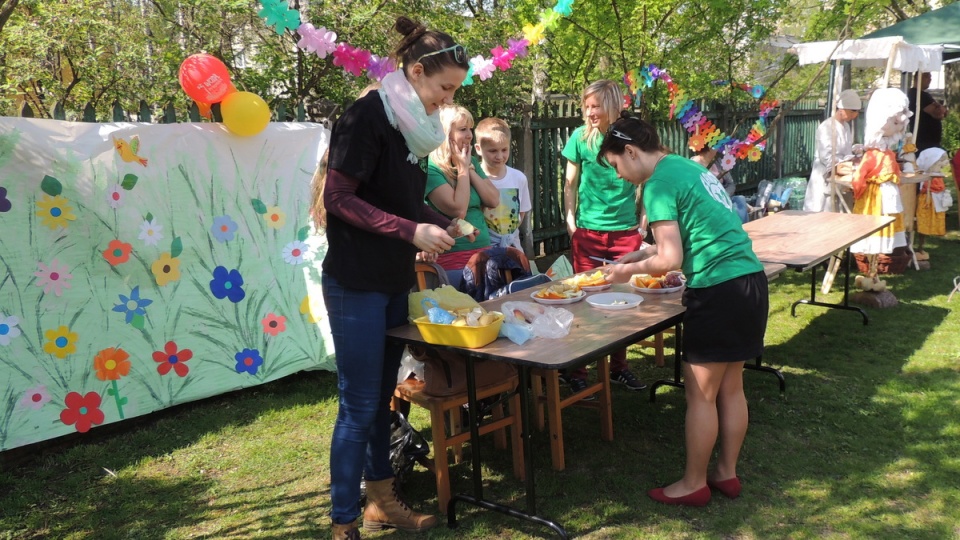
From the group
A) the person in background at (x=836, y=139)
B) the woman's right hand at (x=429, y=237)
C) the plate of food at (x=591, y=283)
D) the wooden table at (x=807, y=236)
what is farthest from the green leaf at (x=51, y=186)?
the person in background at (x=836, y=139)

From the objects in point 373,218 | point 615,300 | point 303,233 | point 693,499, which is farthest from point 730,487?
point 303,233

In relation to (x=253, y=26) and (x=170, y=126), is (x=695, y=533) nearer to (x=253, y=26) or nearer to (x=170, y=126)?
(x=170, y=126)

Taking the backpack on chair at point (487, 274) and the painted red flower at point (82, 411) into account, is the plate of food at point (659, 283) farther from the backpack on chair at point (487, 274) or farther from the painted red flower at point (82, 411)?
the painted red flower at point (82, 411)

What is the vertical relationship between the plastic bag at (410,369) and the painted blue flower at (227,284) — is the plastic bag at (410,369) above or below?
below

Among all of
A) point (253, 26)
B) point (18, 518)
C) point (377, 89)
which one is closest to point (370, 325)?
point (377, 89)

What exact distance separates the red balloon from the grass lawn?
1749 mm

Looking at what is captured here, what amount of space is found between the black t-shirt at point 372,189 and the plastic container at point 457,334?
0.20 meters

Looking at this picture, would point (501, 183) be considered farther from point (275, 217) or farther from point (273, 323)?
point (273, 323)

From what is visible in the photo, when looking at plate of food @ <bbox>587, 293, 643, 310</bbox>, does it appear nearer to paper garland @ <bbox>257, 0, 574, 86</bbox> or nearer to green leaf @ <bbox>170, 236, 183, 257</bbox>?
paper garland @ <bbox>257, 0, 574, 86</bbox>

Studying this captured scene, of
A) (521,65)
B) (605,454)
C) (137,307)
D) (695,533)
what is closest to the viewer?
(695,533)

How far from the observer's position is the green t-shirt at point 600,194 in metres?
4.23

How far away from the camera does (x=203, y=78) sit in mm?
4090

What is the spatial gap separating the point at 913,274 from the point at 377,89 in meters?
6.59

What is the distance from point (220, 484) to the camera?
11.3ft
